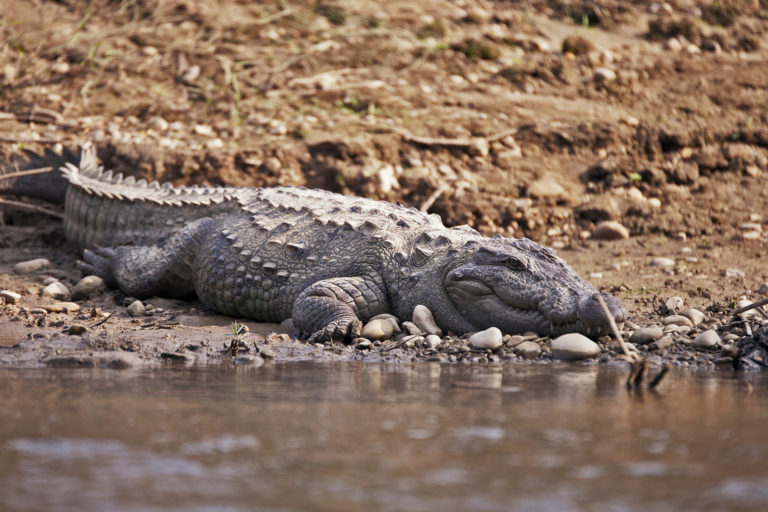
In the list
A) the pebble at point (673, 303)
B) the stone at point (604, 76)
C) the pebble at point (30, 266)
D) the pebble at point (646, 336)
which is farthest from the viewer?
the stone at point (604, 76)

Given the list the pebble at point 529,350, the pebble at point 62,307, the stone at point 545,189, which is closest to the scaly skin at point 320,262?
the pebble at point 529,350

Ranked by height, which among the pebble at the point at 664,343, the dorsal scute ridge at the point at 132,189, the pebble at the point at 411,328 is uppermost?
the dorsal scute ridge at the point at 132,189

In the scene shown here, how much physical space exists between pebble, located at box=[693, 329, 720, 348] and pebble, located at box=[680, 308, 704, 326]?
1.50ft

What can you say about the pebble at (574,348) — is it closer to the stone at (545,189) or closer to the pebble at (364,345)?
the pebble at (364,345)

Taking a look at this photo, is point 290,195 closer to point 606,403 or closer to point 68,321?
point 68,321

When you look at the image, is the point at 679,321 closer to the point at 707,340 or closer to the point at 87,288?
the point at 707,340

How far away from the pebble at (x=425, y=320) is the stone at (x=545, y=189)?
10.2 feet

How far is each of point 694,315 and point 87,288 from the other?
4366mm

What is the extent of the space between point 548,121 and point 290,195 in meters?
3.55

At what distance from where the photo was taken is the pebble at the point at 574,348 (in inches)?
189

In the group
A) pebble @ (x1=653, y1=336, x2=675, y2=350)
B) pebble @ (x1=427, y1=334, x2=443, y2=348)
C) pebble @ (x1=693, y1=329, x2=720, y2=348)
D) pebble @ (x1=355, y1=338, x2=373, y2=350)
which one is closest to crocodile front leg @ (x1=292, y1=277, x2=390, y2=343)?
pebble @ (x1=355, y1=338, x2=373, y2=350)

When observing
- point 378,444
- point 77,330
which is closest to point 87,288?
point 77,330

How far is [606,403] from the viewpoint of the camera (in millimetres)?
3506

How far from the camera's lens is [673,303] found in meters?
5.86
